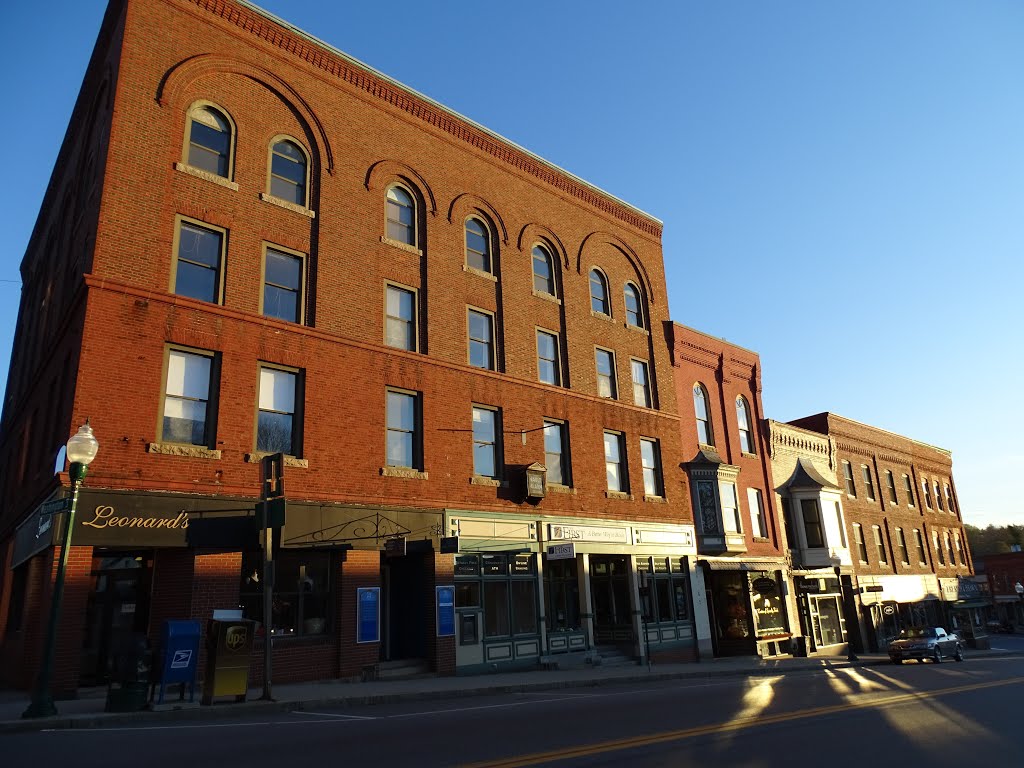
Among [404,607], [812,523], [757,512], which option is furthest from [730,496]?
[404,607]

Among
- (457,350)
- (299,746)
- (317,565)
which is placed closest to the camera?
(299,746)

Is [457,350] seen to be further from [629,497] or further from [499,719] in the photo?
[499,719]

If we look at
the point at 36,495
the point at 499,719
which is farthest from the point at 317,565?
the point at 499,719

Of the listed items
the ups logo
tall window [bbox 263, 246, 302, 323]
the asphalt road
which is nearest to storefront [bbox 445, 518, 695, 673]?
the asphalt road

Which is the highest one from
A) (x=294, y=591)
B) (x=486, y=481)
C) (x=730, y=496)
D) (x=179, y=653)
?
(x=730, y=496)

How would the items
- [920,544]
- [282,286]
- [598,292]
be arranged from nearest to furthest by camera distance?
1. [282,286]
2. [598,292]
3. [920,544]

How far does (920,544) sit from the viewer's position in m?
44.6

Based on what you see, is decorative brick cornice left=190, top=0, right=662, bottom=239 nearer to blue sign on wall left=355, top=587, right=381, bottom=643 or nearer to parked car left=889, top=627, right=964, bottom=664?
blue sign on wall left=355, top=587, right=381, bottom=643

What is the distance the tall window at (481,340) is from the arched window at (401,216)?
10.1 ft

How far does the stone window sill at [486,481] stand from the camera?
850 inches

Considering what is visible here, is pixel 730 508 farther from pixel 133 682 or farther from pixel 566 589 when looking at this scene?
pixel 133 682

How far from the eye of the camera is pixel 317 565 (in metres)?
18.0

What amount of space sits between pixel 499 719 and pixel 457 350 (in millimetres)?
12808

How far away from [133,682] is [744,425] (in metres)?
27.7
